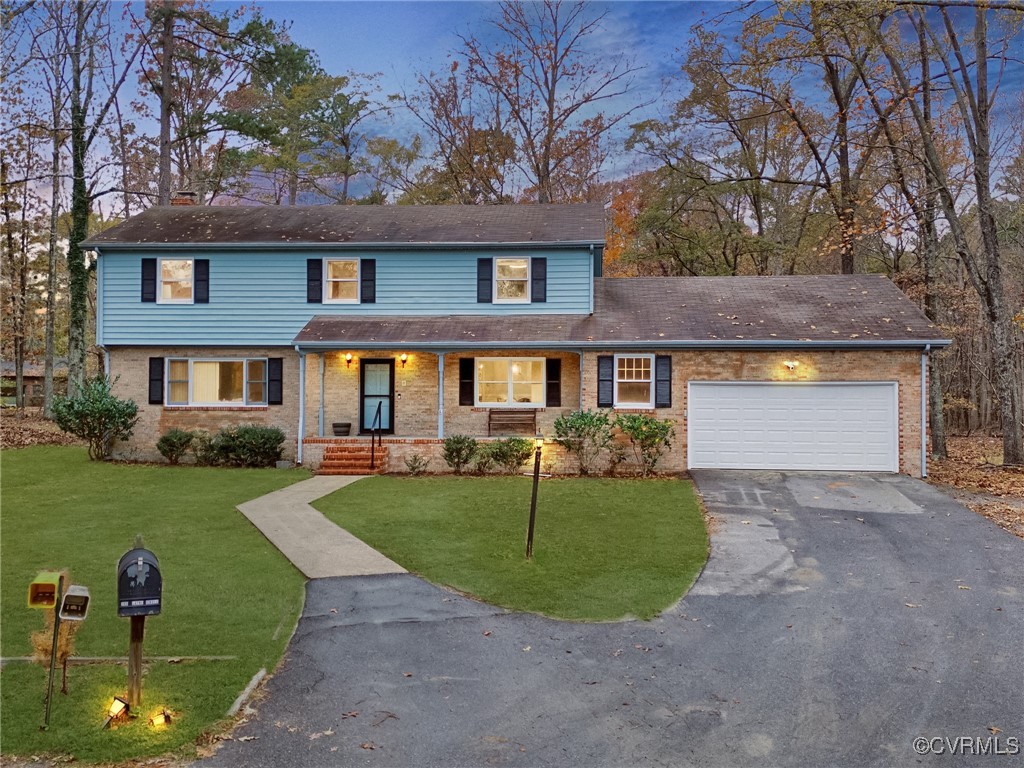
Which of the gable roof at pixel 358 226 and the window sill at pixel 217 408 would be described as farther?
the gable roof at pixel 358 226

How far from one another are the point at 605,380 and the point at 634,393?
788 millimetres

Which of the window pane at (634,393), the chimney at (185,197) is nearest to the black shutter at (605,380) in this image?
the window pane at (634,393)

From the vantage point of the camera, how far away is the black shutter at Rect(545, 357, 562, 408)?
16.7 meters

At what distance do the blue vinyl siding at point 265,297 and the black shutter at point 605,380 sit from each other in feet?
8.44

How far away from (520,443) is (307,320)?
6.97m

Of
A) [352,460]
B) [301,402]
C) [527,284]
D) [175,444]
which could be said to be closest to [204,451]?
[175,444]

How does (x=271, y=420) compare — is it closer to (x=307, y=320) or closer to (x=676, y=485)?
(x=307, y=320)

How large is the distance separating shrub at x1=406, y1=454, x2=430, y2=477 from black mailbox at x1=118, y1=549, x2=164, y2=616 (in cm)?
1061

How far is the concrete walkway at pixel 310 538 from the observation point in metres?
8.02

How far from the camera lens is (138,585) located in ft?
14.2

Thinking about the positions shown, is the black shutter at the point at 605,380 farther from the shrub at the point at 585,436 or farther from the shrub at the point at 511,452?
the shrub at the point at 511,452

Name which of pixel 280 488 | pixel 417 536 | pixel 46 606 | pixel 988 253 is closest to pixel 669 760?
pixel 46 606

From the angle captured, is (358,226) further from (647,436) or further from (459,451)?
(647,436)

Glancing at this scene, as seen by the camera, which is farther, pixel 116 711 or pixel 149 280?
pixel 149 280
